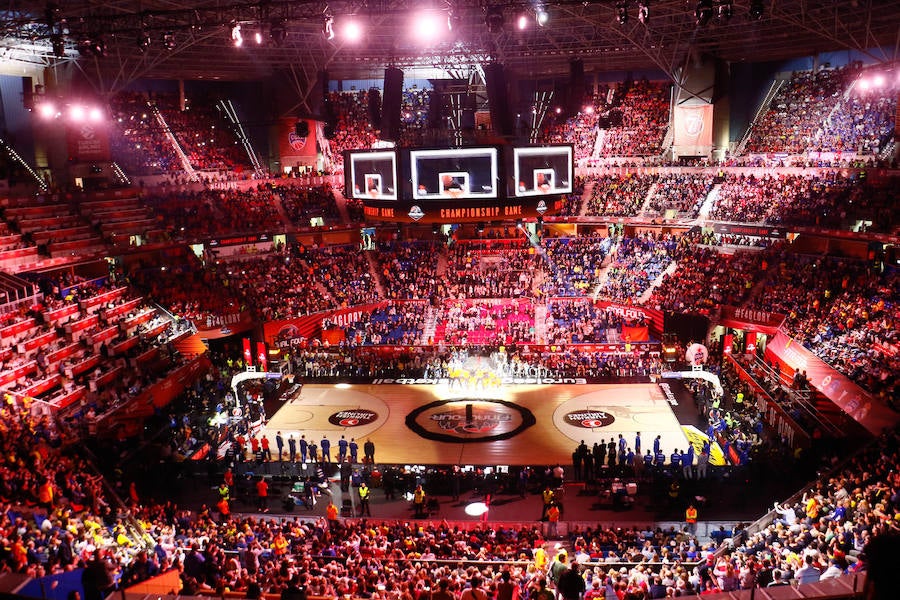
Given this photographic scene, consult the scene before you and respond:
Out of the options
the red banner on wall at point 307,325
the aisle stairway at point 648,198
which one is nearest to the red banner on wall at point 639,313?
the aisle stairway at point 648,198

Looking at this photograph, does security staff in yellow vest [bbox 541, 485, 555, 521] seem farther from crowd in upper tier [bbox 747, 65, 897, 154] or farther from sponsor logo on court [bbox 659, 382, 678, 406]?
crowd in upper tier [bbox 747, 65, 897, 154]

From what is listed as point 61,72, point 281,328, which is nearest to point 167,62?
point 61,72

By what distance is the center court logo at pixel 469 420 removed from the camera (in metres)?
24.8

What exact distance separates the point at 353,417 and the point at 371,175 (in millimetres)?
9428

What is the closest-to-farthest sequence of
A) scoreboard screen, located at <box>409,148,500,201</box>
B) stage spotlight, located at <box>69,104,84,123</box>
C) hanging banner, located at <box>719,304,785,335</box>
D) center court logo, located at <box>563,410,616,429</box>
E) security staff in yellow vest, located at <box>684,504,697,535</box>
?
security staff in yellow vest, located at <box>684,504,697,535</box> → scoreboard screen, located at <box>409,148,500,201</box> → center court logo, located at <box>563,410,616,429</box> → hanging banner, located at <box>719,304,785,335</box> → stage spotlight, located at <box>69,104,84,123</box>

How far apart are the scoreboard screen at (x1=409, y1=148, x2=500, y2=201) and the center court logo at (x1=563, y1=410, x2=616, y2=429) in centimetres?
887

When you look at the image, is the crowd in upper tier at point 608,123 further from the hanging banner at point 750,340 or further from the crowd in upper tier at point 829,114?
the hanging banner at point 750,340

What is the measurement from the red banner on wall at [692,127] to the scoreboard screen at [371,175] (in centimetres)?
2430

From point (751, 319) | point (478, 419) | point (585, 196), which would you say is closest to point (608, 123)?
point (585, 196)

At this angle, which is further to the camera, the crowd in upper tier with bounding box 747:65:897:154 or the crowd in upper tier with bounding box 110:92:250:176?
the crowd in upper tier with bounding box 110:92:250:176

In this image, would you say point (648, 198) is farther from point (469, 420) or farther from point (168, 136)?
point (168, 136)

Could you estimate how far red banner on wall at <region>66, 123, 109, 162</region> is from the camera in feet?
115

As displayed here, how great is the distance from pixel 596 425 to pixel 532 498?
609 cm

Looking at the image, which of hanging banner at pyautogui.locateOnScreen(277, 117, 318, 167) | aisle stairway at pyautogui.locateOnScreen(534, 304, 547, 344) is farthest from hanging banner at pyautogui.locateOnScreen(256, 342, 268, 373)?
hanging banner at pyautogui.locateOnScreen(277, 117, 318, 167)
